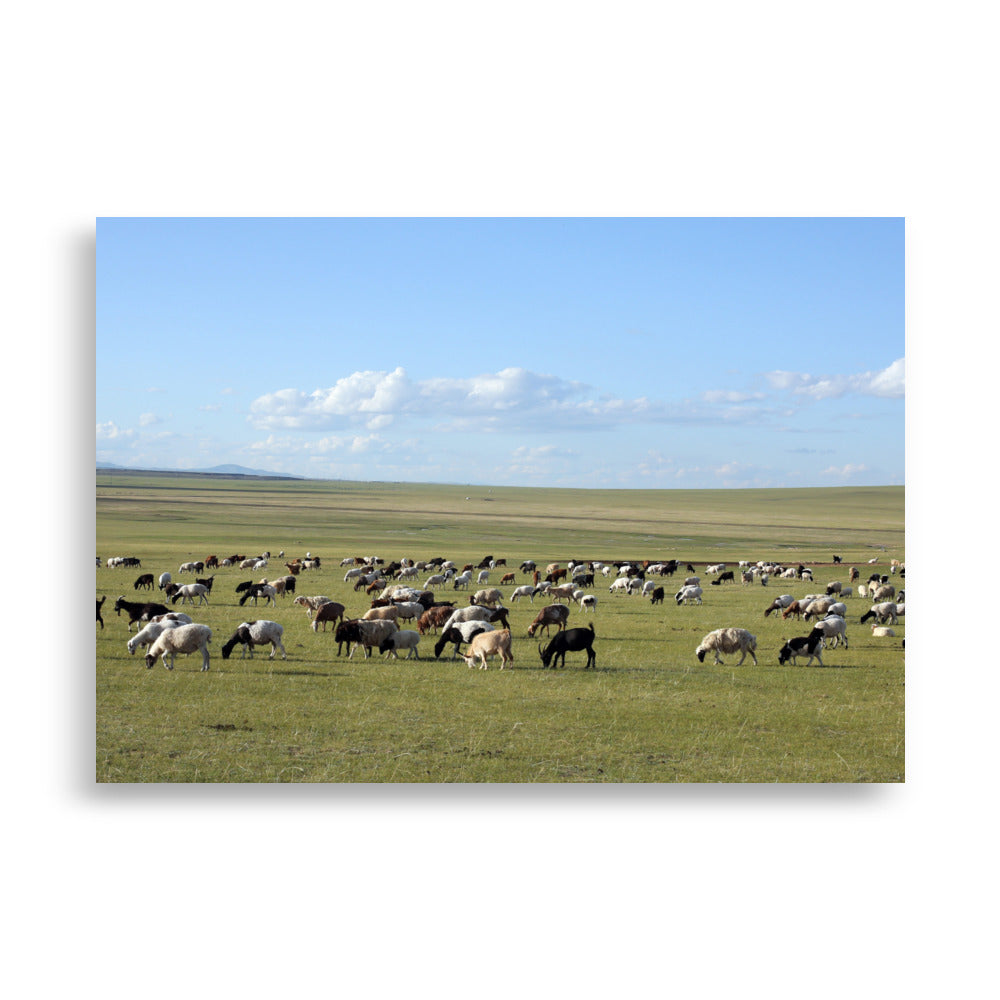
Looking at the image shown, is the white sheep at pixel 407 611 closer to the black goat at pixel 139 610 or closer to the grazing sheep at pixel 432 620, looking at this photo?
the grazing sheep at pixel 432 620

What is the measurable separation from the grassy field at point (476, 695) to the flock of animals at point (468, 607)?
42 cm

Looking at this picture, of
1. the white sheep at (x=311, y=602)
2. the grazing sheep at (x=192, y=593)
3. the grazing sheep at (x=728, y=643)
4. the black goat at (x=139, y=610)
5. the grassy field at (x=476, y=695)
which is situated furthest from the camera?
the white sheep at (x=311, y=602)

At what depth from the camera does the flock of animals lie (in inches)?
549

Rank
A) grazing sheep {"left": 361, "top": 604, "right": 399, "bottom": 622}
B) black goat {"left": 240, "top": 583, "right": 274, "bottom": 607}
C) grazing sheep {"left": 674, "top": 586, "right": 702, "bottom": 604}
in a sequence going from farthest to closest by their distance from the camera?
grazing sheep {"left": 674, "top": 586, "right": 702, "bottom": 604} → black goat {"left": 240, "top": 583, "right": 274, "bottom": 607} → grazing sheep {"left": 361, "top": 604, "right": 399, "bottom": 622}

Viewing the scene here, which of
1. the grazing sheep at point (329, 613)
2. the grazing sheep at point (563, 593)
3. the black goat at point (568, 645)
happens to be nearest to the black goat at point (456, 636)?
the black goat at point (568, 645)

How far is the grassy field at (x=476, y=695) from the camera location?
29.7ft

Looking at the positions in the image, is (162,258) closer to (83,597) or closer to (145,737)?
(83,597)

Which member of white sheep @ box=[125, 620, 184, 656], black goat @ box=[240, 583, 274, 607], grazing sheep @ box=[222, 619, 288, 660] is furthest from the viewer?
black goat @ box=[240, 583, 274, 607]

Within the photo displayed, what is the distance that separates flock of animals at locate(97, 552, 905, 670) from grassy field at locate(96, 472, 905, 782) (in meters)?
0.42

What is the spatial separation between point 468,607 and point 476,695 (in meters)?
6.49

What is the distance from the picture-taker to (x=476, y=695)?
11.4 m

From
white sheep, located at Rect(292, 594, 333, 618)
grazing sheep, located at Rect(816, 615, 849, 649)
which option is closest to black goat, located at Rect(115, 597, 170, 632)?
white sheep, located at Rect(292, 594, 333, 618)

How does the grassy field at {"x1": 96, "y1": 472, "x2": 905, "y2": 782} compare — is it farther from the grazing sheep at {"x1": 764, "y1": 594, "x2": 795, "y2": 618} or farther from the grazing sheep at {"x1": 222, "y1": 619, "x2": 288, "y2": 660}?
the grazing sheep at {"x1": 764, "y1": 594, "x2": 795, "y2": 618}
